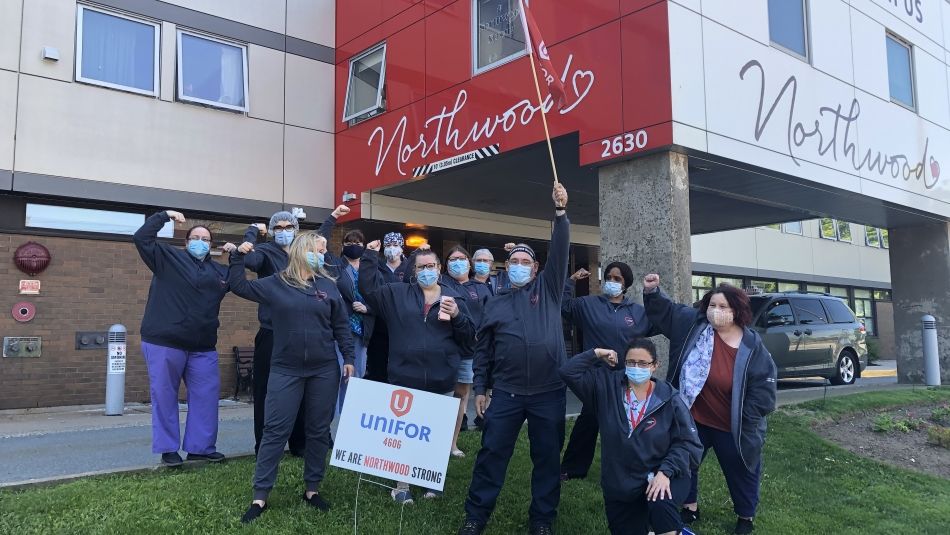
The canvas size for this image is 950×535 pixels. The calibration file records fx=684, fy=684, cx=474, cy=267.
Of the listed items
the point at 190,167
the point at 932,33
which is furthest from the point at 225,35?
the point at 932,33

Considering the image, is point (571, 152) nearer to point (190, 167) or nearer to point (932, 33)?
point (190, 167)

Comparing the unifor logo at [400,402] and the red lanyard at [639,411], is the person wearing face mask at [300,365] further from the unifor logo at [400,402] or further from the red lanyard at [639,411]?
the red lanyard at [639,411]

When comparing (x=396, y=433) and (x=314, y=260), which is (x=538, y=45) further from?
(x=396, y=433)

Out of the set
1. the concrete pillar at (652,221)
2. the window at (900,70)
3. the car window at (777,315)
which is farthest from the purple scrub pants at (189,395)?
the window at (900,70)

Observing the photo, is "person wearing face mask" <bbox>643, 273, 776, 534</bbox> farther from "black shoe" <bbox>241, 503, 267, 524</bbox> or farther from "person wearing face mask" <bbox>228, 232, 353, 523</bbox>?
"black shoe" <bbox>241, 503, 267, 524</bbox>

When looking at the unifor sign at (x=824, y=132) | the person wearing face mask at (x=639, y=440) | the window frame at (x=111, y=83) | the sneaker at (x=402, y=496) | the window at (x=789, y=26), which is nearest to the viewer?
the person wearing face mask at (x=639, y=440)

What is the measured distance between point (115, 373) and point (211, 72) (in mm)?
4928

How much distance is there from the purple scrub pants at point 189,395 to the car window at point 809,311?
989 centimetres

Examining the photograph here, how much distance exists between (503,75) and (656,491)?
6.42 meters

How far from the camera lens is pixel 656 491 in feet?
12.6

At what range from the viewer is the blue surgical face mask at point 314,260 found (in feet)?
15.5

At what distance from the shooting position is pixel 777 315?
1155 centimetres

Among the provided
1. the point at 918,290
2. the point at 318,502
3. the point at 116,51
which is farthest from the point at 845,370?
the point at 116,51

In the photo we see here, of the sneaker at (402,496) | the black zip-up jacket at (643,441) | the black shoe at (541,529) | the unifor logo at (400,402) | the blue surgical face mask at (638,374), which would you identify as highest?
the blue surgical face mask at (638,374)
